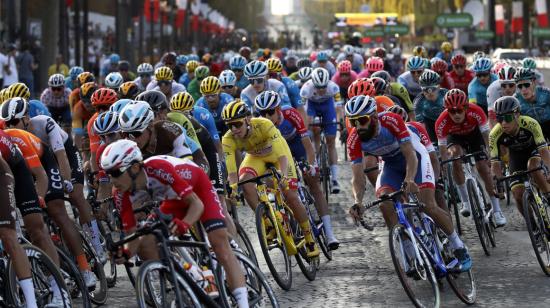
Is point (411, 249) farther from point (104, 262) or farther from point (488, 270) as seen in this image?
point (104, 262)

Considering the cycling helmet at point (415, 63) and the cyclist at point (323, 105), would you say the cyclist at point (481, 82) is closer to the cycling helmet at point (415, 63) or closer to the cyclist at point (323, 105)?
the cycling helmet at point (415, 63)

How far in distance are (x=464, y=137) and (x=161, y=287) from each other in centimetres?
737

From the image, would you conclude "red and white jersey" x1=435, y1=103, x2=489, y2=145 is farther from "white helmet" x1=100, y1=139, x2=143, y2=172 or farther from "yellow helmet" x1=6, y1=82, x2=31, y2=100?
"white helmet" x1=100, y1=139, x2=143, y2=172

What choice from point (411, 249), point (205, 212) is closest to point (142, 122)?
point (205, 212)

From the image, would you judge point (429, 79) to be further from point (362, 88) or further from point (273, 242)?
point (273, 242)

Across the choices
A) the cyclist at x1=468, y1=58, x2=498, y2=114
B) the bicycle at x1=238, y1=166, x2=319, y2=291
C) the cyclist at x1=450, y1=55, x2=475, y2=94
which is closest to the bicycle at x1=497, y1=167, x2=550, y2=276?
the bicycle at x1=238, y1=166, x2=319, y2=291

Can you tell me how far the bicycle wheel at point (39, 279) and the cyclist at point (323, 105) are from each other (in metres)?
10.2

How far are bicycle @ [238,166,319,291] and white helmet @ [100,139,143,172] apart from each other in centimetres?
324

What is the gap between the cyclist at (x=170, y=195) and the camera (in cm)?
804

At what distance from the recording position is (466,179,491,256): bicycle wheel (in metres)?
13.2

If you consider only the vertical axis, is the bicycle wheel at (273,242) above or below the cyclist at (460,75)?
below

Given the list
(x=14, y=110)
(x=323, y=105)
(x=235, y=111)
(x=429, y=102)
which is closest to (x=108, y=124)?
(x=14, y=110)

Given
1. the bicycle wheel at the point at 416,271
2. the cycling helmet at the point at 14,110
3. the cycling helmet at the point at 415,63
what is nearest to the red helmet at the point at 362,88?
the bicycle wheel at the point at 416,271

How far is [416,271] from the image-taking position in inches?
390
